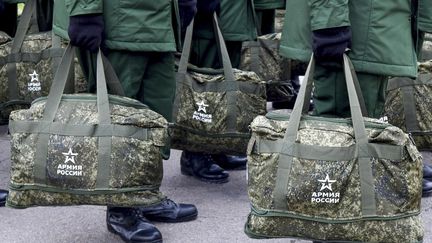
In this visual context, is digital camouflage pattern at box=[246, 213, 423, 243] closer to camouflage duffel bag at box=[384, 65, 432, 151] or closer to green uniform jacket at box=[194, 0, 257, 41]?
camouflage duffel bag at box=[384, 65, 432, 151]

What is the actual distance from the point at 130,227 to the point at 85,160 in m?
0.58

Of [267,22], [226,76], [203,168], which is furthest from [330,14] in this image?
[267,22]

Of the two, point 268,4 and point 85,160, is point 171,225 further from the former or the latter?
point 268,4

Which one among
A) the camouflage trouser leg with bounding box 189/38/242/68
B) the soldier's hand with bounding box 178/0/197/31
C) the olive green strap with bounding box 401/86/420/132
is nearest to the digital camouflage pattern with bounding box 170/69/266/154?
the camouflage trouser leg with bounding box 189/38/242/68

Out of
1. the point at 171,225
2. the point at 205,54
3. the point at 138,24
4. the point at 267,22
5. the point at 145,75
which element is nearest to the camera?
the point at 138,24

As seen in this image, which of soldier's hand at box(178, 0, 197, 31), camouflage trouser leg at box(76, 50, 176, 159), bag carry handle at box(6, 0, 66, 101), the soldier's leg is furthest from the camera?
the soldier's leg

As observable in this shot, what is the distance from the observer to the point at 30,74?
4461 millimetres

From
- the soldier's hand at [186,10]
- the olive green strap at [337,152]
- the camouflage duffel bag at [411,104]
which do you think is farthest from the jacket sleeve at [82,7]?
the camouflage duffel bag at [411,104]

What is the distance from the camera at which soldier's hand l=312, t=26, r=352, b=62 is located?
3.06 metres

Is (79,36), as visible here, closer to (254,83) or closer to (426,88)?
(254,83)

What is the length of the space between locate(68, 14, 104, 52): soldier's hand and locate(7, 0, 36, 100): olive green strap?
1234mm

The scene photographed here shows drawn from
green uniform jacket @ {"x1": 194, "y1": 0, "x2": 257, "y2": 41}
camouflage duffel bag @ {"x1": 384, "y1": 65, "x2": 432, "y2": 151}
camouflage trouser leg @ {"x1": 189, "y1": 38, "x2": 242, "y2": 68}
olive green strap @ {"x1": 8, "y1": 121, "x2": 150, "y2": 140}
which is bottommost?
camouflage duffel bag @ {"x1": 384, "y1": 65, "x2": 432, "y2": 151}

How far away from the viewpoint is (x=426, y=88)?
14.5 ft

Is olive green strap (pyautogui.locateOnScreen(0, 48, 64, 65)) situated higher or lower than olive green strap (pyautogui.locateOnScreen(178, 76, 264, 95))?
higher
